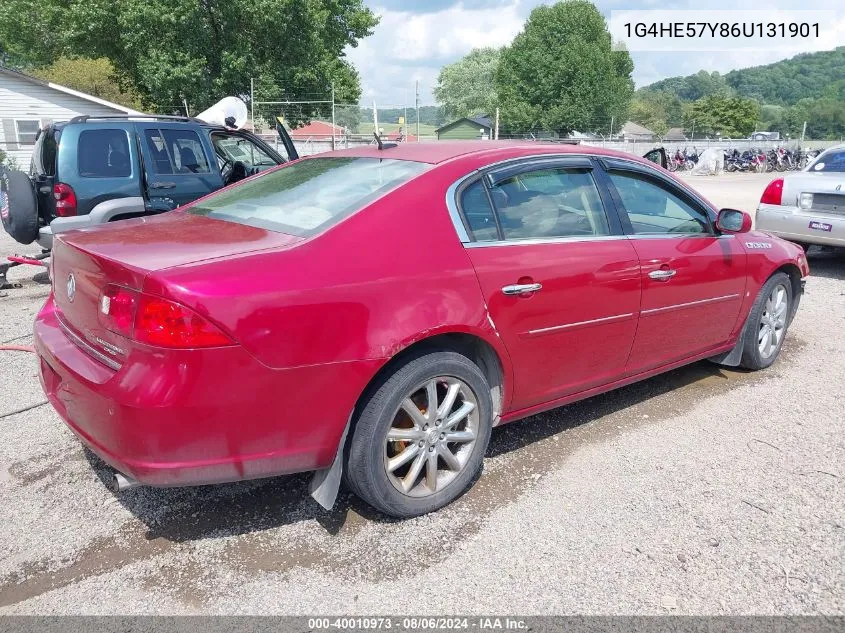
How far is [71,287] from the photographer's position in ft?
9.11

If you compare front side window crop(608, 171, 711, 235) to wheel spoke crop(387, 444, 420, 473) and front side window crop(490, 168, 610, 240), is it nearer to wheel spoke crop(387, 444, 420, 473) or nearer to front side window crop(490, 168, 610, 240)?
front side window crop(490, 168, 610, 240)

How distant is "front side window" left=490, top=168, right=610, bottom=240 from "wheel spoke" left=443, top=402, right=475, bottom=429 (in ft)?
2.64

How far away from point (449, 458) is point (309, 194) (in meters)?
1.38

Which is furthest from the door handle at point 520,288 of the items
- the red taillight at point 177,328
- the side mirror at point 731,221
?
the side mirror at point 731,221

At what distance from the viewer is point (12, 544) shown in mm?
2703

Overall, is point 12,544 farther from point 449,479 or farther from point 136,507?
point 449,479

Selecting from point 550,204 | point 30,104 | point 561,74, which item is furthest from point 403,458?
point 561,74

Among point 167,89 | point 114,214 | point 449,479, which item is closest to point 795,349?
point 449,479

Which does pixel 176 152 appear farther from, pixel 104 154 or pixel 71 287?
pixel 71 287

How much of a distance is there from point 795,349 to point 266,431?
464 cm

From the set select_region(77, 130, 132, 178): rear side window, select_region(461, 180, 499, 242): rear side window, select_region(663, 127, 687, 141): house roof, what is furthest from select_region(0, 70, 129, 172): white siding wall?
select_region(663, 127, 687, 141): house roof

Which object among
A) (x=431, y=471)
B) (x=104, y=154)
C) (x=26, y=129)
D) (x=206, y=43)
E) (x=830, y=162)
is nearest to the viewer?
(x=431, y=471)

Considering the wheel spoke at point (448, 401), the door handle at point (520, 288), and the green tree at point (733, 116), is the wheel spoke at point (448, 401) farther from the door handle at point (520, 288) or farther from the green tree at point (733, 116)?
the green tree at point (733, 116)

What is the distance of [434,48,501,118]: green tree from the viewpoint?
304ft
